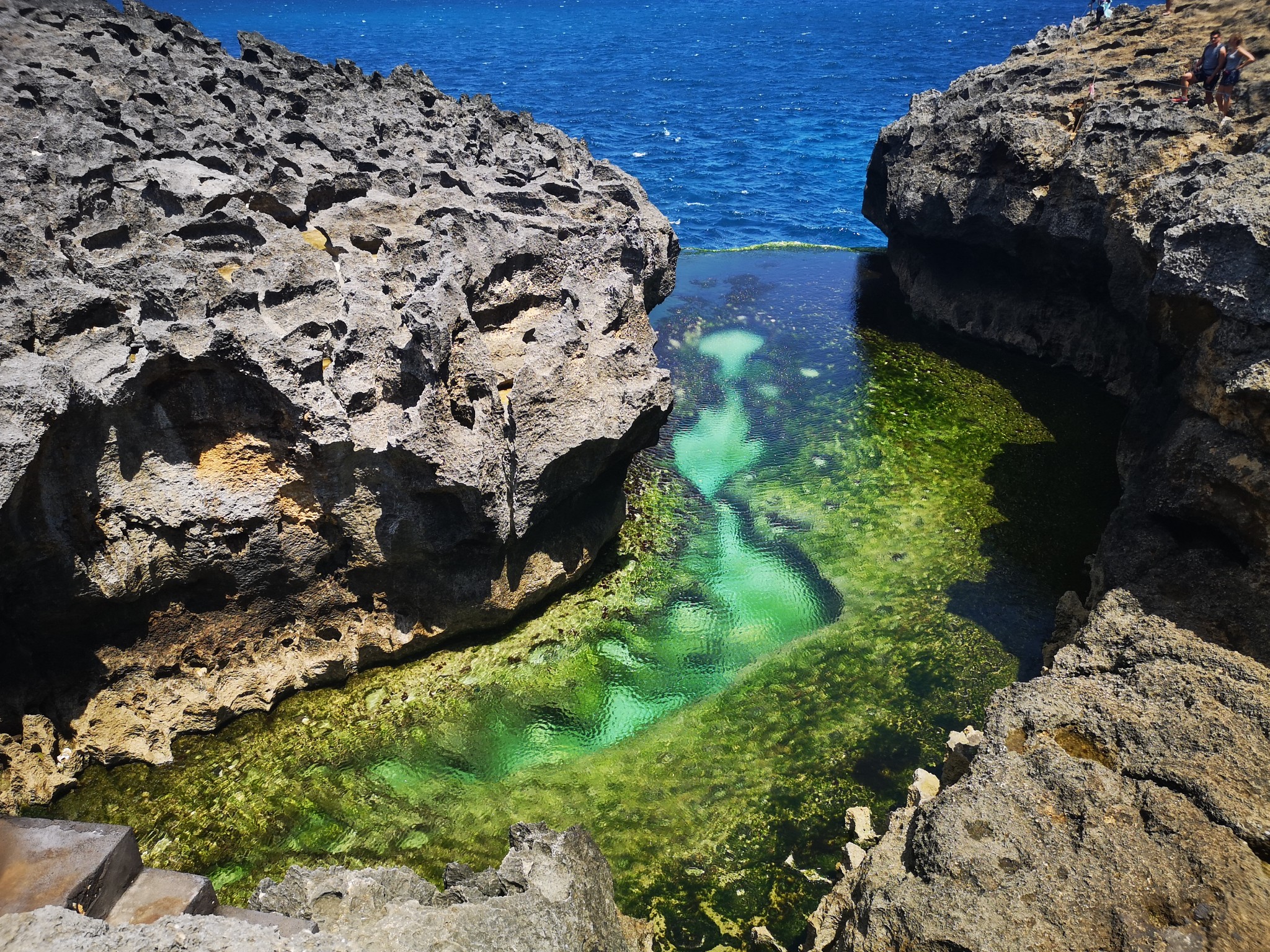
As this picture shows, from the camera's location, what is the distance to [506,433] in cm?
947

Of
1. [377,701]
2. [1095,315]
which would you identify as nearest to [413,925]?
[377,701]

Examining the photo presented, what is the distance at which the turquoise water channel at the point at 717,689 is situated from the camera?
8172 millimetres

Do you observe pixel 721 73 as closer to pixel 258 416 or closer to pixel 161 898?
pixel 258 416

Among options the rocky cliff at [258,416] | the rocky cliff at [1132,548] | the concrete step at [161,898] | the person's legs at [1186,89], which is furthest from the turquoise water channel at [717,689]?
the person's legs at [1186,89]

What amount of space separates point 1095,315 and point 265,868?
50.1 feet

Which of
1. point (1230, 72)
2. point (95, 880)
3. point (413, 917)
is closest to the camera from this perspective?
point (95, 880)

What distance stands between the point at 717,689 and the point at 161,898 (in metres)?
5.90

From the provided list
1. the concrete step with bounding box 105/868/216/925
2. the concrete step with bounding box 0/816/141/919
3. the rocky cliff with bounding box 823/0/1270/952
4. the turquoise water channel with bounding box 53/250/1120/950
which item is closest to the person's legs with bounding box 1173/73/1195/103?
the rocky cliff with bounding box 823/0/1270/952

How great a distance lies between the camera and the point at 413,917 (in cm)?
532

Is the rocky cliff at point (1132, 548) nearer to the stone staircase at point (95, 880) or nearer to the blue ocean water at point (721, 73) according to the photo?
the stone staircase at point (95, 880)

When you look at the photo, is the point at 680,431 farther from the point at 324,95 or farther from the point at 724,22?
the point at 724,22

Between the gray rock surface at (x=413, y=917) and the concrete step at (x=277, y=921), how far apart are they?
182 mm

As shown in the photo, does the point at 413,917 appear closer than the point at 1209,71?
Yes

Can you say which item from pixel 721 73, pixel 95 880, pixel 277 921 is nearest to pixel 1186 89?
pixel 277 921
